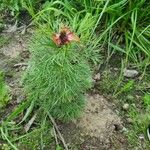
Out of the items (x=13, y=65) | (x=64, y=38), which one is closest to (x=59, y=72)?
(x=64, y=38)

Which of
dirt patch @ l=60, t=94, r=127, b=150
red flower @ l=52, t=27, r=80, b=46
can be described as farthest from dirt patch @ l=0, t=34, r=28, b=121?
red flower @ l=52, t=27, r=80, b=46

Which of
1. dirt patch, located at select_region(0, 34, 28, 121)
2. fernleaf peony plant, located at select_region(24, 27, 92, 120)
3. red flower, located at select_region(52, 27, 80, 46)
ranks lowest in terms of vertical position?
dirt patch, located at select_region(0, 34, 28, 121)

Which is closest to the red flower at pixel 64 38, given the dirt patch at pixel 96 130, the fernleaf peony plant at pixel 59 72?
the fernleaf peony plant at pixel 59 72

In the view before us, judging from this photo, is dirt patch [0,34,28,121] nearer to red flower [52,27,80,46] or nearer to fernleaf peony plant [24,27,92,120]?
fernleaf peony plant [24,27,92,120]

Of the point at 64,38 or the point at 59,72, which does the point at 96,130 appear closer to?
the point at 59,72

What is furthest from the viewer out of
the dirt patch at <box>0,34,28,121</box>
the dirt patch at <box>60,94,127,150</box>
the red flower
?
the dirt patch at <box>0,34,28,121</box>

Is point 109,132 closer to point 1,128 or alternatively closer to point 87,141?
point 87,141

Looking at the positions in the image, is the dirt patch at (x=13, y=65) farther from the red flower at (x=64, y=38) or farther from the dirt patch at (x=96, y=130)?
the red flower at (x=64, y=38)
